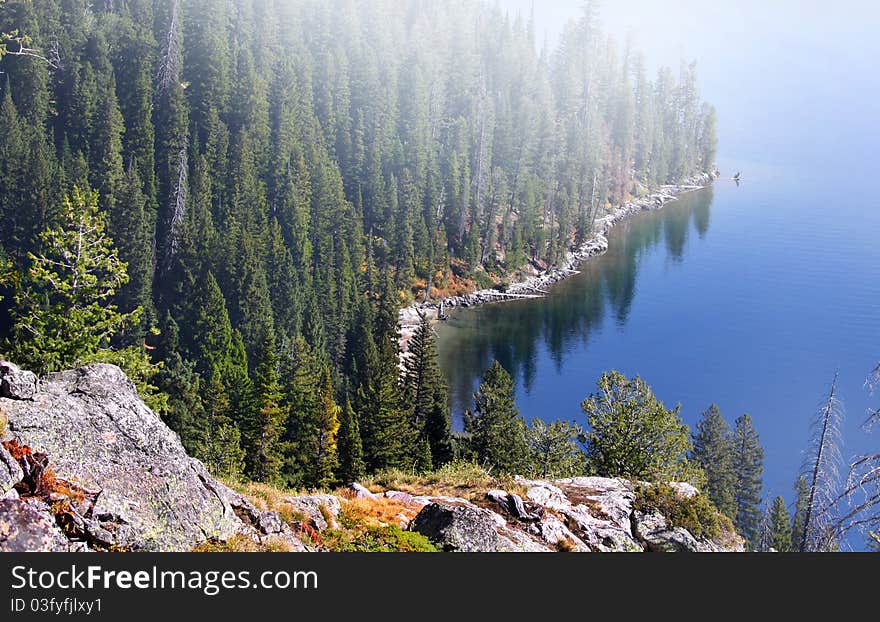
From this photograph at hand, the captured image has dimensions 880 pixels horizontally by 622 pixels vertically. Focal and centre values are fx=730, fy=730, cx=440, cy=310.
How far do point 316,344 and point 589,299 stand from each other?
56.2 meters

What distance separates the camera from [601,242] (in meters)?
155

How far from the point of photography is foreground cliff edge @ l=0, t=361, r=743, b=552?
45.2 ft

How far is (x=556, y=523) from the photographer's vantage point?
2273 centimetres

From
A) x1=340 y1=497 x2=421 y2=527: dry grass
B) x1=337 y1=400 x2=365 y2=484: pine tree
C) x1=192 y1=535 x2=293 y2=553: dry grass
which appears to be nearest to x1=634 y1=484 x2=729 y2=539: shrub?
x1=340 y1=497 x2=421 y2=527: dry grass

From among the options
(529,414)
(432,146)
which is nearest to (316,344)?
(529,414)

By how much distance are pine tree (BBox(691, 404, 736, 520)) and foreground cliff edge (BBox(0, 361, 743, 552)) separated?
153 ft

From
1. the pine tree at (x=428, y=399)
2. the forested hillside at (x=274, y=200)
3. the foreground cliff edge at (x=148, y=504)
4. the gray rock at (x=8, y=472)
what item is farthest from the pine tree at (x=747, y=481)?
the gray rock at (x=8, y=472)

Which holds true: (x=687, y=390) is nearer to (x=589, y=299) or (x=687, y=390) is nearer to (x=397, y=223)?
(x=589, y=299)

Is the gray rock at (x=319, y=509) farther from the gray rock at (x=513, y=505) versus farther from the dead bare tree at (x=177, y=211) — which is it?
the dead bare tree at (x=177, y=211)

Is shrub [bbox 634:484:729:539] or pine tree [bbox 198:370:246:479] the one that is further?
pine tree [bbox 198:370:246:479]

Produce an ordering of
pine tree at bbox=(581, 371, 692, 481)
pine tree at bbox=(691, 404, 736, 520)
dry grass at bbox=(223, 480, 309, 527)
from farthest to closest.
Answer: pine tree at bbox=(691, 404, 736, 520) < pine tree at bbox=(581, 371, 692, 481) < dry grass at bbox=(223, 480, 309, 527)

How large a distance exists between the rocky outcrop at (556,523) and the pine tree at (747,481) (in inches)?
1732

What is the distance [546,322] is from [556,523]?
299 feet

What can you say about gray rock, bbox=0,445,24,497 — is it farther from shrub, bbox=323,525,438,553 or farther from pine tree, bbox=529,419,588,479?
pine tree, bbox=529,419,588,479
